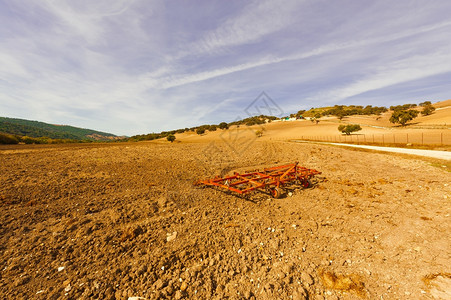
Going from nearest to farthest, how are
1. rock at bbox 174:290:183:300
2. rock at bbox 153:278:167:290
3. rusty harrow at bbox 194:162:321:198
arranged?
rock at bbox 174:290:183:300 → rock at bbox 153:278:167:290 → rusty harrow at bbox 194:162:321:198

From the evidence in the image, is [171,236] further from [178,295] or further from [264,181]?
[264,181]

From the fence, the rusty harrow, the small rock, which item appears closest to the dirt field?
the small rock

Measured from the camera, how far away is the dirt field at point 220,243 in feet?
10.8

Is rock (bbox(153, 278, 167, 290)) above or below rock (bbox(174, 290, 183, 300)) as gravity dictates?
above

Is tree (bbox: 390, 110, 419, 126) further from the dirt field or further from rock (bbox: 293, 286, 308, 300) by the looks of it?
rock (bbox: 293, 286, 308, 300)

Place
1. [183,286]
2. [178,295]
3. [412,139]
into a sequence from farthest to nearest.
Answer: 1. [412,139]
2. [183,286]
3. [178,295]

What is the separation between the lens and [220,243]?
450 centimetres

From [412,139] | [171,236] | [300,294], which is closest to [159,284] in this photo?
[171,236]

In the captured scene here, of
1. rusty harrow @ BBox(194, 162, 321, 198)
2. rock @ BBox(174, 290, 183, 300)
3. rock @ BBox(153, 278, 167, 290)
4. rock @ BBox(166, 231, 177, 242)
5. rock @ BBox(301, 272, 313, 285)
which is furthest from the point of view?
rusty harrow @ BBox(194, 162, 321, 198)

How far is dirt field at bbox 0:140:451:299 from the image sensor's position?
3.28 metres

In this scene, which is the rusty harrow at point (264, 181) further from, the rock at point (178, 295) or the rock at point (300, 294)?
the rock at point (178, 295)

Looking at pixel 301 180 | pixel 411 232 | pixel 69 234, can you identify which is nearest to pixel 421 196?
pixel 411 232

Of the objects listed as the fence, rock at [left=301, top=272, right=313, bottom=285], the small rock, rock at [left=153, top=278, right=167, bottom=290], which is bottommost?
the fence

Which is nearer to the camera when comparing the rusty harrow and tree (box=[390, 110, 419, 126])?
the rusty harrow
